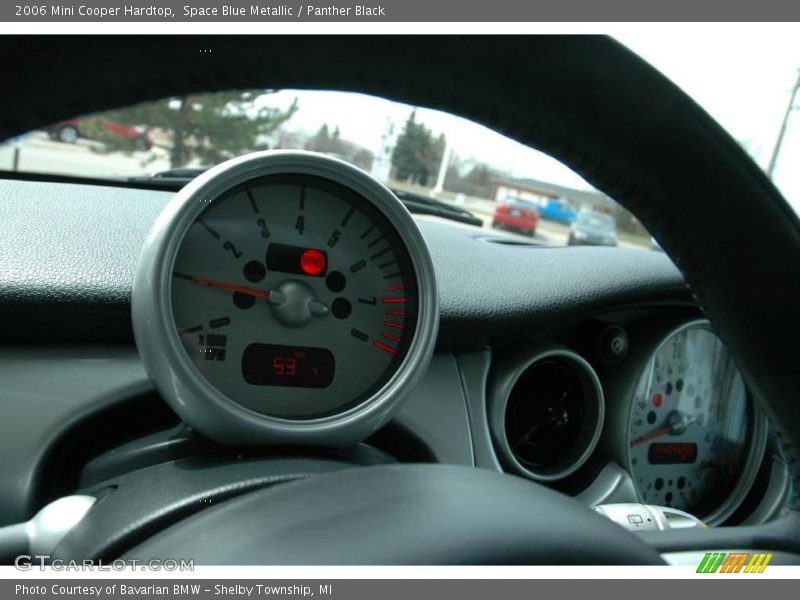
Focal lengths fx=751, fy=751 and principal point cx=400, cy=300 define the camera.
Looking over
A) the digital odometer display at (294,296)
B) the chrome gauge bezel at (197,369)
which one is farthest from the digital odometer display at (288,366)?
the chrome gauge bezel at (197,369)

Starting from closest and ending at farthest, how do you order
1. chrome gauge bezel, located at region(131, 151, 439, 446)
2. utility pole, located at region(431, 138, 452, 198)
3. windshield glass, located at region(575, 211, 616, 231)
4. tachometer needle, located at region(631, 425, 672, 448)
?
chrome gauge bezel, located at region(131, 151, 439, 446) → utility pole, located at region(431, 138, 452, 198) → tachometer needle, located at region(631, 425, 672, 448) → windshield glass, located at region(575, 211, 616, 231)

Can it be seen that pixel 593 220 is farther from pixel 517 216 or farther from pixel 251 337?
pixel 251 337

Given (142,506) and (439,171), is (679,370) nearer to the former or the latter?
(439,171)

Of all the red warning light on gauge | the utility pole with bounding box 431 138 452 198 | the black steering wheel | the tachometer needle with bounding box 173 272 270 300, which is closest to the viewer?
the black steering wheel

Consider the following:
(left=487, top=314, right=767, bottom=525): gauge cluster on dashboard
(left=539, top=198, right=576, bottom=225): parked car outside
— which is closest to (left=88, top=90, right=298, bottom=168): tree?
(left=487, top=314, right=767, bottom=525): gauge cluster on dashboard

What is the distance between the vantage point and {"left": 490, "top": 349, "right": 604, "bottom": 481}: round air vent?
2080mm

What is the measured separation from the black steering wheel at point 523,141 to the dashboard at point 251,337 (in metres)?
0.25

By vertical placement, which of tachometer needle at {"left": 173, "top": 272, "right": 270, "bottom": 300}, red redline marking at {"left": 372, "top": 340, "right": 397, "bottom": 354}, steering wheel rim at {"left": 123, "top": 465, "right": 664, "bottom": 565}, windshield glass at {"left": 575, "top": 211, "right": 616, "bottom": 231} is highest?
windshield glass at {"left": 575, "top": 211, "right": 616, "bottom": 231}

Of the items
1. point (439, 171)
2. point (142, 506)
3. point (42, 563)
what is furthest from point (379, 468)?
point (439, 171)

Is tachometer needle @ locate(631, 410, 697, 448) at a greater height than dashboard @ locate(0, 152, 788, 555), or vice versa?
dashboard @ locate(0, 152, 788, 555)

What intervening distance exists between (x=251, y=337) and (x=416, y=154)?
96 centimetres

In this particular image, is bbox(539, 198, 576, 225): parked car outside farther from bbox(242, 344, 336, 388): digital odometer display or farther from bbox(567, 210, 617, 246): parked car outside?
bbox(242, 344, 336, 388): digital odometer display

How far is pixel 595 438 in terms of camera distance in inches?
83.0

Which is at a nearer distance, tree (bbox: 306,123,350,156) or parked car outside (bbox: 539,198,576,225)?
tree (bbox: 306,123,350,156)
